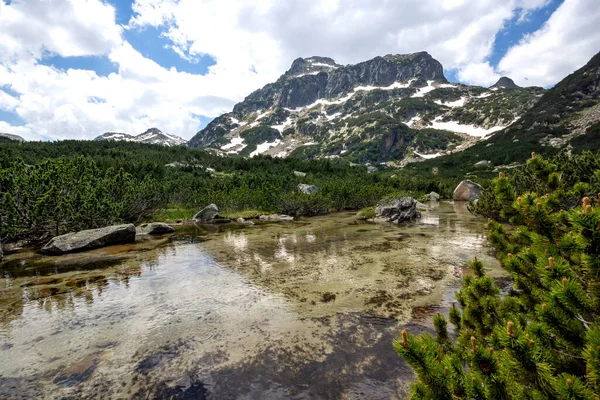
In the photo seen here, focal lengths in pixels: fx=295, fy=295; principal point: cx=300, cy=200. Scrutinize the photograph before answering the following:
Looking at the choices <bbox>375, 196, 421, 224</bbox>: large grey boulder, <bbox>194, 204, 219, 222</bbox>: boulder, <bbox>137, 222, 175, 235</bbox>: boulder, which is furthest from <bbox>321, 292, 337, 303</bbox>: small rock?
<bbox>194, 204, 219, 222</bbox>: boulder

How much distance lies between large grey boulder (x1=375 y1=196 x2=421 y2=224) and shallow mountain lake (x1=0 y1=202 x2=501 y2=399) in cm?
2021

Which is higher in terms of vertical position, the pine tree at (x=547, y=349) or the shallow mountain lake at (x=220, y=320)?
the pine tree at (x=547, y=349)

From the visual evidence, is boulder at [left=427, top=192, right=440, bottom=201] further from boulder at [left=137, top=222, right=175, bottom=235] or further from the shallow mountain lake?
boulder at [left=137, top=222, right=175, bottom=235]

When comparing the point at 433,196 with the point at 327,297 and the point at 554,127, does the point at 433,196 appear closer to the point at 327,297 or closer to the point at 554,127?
the point at 327,297

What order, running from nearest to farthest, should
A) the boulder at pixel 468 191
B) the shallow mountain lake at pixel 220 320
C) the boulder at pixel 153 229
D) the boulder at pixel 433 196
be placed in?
the shallow mountain lake at pixel 220 320 < the boulder at pixel 153 229 < the boulder at pixel 468 191 < the boulder at pixel 433 196

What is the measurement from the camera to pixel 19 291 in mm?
16766

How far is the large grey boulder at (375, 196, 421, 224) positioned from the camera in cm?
4572

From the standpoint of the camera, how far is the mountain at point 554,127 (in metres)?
131

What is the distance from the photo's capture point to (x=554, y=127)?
15112 cm

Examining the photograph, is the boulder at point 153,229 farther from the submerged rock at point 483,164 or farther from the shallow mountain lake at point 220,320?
the submerged rock at point 483,164

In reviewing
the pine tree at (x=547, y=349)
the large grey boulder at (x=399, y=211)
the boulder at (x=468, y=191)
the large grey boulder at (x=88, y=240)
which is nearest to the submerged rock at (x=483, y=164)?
the boulder at (x=468, y=191)

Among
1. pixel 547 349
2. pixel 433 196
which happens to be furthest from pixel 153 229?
pixel 433 196

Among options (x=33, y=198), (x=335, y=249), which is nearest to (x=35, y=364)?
(x=335, y=249)

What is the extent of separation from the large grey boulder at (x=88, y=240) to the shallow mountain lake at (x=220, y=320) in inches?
56.7
